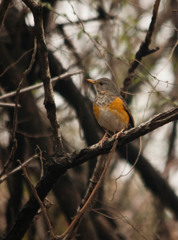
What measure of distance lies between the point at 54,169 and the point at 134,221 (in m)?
3.76

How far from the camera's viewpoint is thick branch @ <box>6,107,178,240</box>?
312 cm

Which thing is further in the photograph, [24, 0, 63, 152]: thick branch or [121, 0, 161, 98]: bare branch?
[121, 0, 161, 98]: bare branch

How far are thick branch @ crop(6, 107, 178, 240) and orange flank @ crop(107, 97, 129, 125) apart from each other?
5.55ft

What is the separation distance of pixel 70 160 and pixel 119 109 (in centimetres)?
190

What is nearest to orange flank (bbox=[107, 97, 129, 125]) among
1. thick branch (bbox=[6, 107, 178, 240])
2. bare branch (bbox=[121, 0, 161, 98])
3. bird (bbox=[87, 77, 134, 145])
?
bird (bbox=[87, 77, 134, 145])

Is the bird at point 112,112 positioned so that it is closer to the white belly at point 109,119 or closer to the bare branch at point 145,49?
the white belly at point 109,119

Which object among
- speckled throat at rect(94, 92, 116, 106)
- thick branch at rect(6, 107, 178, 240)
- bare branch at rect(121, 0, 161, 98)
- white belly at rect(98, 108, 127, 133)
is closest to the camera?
thick branch at rect(6, 107, 178, 240)

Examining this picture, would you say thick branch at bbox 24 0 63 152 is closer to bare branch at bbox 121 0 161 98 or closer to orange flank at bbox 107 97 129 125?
bare branch at bbox 121 0 161 98

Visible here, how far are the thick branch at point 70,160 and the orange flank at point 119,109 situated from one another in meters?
1.69

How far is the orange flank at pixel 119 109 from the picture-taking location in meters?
4.99

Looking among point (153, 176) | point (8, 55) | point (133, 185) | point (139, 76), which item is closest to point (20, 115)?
point (8, 55)

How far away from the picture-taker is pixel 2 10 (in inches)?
128

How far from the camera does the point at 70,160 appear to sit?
129 inches

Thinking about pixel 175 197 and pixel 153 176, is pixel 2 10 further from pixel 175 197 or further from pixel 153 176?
pixel 175 197
